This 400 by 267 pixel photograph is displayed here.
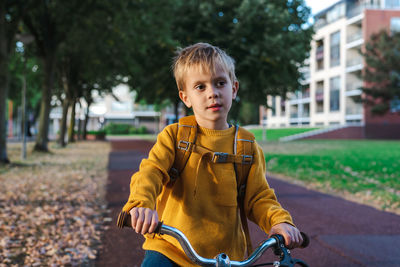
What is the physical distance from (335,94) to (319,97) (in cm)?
424

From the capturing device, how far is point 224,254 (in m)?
1.44

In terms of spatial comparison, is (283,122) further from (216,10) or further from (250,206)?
(250,206)

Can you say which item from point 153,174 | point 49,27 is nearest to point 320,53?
point 49,27

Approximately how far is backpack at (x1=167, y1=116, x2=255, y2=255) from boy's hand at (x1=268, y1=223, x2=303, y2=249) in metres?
0.35

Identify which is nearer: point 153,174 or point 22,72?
point 153,174

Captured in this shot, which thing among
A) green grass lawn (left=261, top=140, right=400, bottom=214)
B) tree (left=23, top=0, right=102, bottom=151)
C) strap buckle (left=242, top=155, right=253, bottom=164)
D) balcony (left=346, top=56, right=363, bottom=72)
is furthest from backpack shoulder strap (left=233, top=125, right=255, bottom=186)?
balcony (left=346, top=56, right=363, bottom=72)

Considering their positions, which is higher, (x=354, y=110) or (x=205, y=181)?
(x=354, y=110)

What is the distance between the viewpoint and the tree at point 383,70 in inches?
1397

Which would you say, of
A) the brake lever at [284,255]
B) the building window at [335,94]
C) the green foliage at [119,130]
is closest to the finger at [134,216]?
the brake lever at [284,255]

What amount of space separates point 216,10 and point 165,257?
20.4m

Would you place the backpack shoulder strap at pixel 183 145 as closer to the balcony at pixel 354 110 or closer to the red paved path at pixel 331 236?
the red paved path at pixel 331 236

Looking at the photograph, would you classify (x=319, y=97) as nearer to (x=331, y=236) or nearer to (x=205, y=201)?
(x=331, y=236)

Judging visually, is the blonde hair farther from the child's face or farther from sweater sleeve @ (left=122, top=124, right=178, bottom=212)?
sweater sleeve @ (left=122, top=124, right=178, bottom=212)

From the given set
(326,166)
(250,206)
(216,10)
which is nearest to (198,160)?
(250,206)
